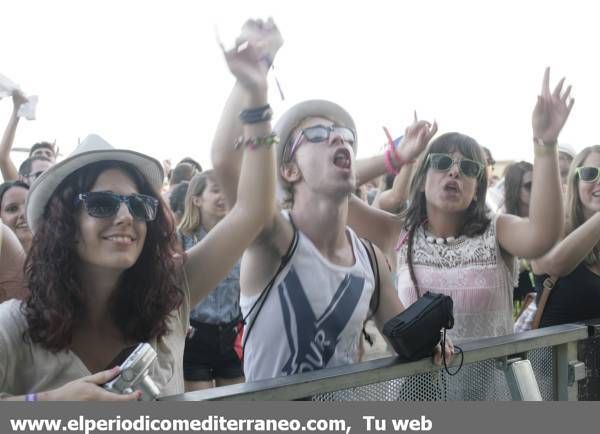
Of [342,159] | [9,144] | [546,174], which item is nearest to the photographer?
[342,159]

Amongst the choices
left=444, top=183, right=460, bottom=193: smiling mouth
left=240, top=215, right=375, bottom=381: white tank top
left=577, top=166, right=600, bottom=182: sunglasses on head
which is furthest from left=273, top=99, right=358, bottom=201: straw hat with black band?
left=577, top=166, right=600, bottom=182: sunglasses on head

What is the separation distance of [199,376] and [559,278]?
2023mm

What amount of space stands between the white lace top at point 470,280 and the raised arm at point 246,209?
90 cm

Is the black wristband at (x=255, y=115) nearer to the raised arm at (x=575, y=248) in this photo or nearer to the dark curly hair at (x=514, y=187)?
the raised arm at (x=575, y=248)

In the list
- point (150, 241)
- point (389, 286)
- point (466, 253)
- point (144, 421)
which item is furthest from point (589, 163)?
point (144, 421)

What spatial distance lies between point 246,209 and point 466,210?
120 cm

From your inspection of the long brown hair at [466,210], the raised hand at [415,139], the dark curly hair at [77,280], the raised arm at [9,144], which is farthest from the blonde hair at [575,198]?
the raised arm at [9,144]

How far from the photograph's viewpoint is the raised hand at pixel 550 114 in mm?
2271

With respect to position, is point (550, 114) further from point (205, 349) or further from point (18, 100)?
point (18, 100)

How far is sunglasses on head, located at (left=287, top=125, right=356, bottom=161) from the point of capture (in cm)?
207

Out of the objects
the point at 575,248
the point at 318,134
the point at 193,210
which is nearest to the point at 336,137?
the point at 318,134

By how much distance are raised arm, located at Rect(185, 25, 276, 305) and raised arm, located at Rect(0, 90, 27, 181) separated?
2639 mm

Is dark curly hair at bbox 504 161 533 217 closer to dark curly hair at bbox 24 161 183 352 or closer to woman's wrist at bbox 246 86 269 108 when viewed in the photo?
woman's wrist at bbox 246 86 269 108

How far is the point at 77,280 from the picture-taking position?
5.01ft
